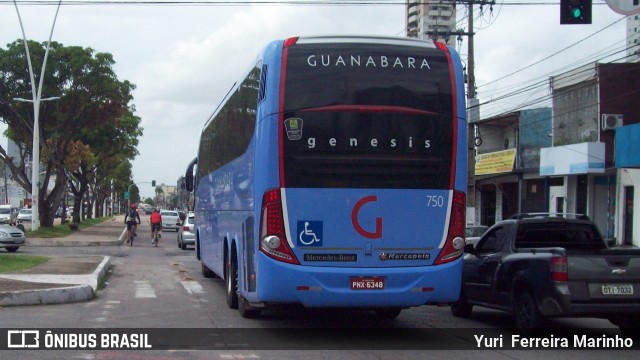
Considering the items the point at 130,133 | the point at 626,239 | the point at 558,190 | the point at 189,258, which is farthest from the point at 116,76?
the point at 626,239

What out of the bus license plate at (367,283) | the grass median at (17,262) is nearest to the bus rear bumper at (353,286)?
the bus license plate at (367,283)

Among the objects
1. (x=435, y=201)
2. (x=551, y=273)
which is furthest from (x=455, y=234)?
(x=551, y=273)

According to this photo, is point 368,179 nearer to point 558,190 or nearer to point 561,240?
point 561,240

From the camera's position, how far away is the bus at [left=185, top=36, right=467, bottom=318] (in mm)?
9594

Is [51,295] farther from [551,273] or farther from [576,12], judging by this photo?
[576,12]

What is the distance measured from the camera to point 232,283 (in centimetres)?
1306

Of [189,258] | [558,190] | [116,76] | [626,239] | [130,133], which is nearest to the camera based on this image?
[189,258]

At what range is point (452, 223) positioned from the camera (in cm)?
1003

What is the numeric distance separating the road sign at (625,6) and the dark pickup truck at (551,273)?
3.97m

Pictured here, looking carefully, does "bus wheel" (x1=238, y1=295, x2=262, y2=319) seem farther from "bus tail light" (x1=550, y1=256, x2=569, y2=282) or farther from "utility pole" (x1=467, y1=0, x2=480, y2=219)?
"utility pole" (x1=467, y1=0, x2=480, y2=219)

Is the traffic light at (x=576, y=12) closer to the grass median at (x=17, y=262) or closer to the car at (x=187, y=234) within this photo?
the grass median at (x=17, y=262)

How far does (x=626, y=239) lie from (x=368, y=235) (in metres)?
24.4

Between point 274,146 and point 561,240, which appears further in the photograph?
point 561,240

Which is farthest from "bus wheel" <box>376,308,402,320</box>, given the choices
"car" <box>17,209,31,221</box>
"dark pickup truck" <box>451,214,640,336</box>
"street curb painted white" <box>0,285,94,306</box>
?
"car" <box>17,209,31,221</box>
